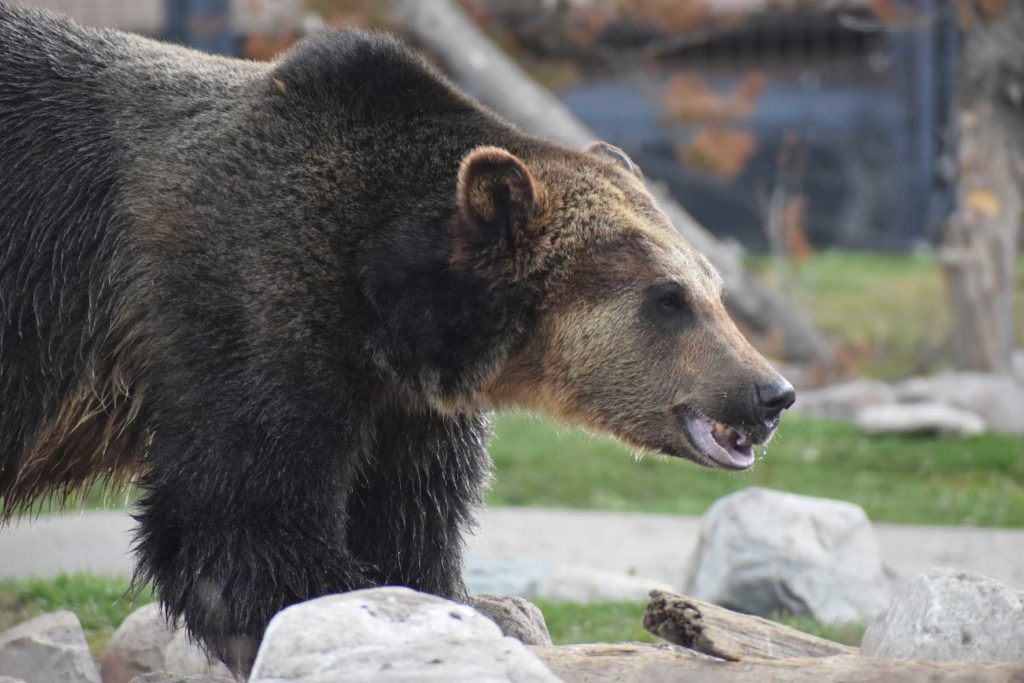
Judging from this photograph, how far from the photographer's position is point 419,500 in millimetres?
4719

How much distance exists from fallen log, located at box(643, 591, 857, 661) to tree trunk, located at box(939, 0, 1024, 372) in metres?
8.15

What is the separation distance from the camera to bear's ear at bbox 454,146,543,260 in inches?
168

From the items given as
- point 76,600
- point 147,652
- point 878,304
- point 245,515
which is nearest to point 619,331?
point 245,515

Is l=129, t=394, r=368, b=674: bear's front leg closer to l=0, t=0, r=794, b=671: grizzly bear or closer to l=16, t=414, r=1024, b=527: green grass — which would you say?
l=0, t=0, r=794, b=671: grizzly bear

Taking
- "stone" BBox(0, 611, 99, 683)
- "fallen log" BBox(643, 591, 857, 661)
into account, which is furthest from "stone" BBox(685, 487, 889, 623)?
"stone" BBox(0, 611, 99, 683)

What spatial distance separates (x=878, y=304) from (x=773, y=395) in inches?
471

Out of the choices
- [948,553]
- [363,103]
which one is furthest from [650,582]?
[363,103]

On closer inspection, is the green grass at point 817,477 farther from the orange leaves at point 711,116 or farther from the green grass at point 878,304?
the orange leaves at point 711,116

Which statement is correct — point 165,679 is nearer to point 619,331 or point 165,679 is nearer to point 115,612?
point 619,331

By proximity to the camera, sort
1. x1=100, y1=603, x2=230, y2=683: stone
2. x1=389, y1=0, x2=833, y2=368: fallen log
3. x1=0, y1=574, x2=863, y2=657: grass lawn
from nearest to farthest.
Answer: x1=100, y1=603, x2=230, y2=683: stone
x1=0, y1=574, x2=863, y2=657: grass lawn
x1=389, y1=0, x2=833, y2=368: fallen log

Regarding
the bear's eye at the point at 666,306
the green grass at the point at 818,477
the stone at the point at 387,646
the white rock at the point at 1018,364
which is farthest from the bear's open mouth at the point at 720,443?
the white rock at the point at 1018,364

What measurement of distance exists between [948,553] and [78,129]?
205 inches

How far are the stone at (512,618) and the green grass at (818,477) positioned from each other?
4.19m

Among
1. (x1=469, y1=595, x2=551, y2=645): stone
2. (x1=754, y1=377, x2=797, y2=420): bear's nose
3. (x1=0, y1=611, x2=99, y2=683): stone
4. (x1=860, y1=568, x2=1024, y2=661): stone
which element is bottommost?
(x1=0, y1=611, x2=99, y2=683): stone
